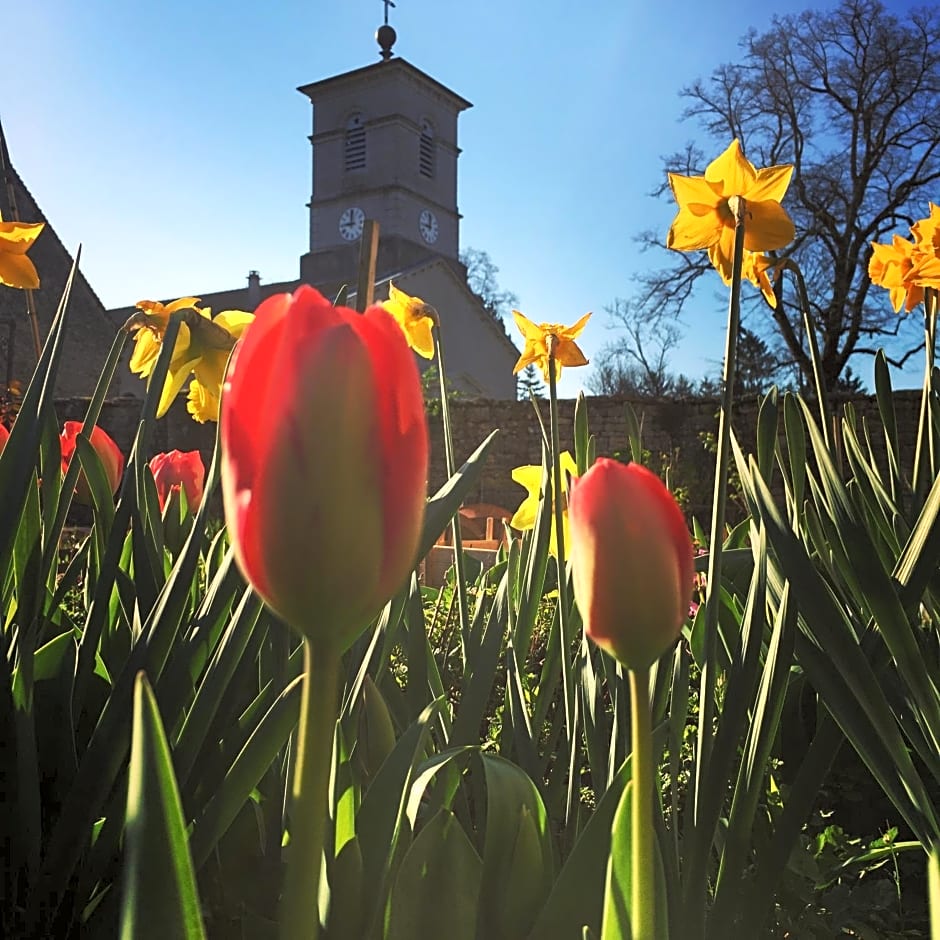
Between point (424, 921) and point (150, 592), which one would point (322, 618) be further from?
point (150, 592)

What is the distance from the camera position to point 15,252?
0.71 m

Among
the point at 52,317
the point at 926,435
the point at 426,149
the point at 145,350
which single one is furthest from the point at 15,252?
the point at 426,149

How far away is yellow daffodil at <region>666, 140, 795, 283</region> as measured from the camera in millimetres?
667

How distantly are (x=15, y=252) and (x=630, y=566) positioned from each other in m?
0.62

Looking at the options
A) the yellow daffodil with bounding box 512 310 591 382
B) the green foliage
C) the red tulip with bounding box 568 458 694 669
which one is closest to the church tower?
the yellow daffodil with bounding box 512 310 591 382

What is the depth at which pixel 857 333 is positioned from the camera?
12617mm

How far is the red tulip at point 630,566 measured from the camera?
270 mm

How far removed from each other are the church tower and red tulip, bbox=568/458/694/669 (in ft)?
82.7

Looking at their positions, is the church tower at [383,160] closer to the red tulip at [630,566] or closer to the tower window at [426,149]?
the tower window at [426,149]

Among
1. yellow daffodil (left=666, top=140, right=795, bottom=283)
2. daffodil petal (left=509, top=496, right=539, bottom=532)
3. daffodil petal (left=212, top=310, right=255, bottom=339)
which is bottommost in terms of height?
daffodil petal (left=509, top=496, right=539, bottom=532)

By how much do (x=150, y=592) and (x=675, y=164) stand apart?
44.0ft

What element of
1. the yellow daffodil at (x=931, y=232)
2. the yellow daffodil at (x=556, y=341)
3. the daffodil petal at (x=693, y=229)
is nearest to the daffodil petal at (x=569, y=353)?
the yellow daffodil at (x=556, y=341)

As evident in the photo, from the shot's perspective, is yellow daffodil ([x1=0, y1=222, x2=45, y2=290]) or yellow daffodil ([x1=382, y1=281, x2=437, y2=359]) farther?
yellow daffodil ([x1=382, y1=281, x2=437, y2=359])

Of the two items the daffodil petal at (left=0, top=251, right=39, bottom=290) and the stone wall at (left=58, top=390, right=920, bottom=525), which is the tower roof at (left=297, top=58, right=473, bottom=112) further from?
the daffodil petal at (left=0, top=251, right=39, bottom=290)
